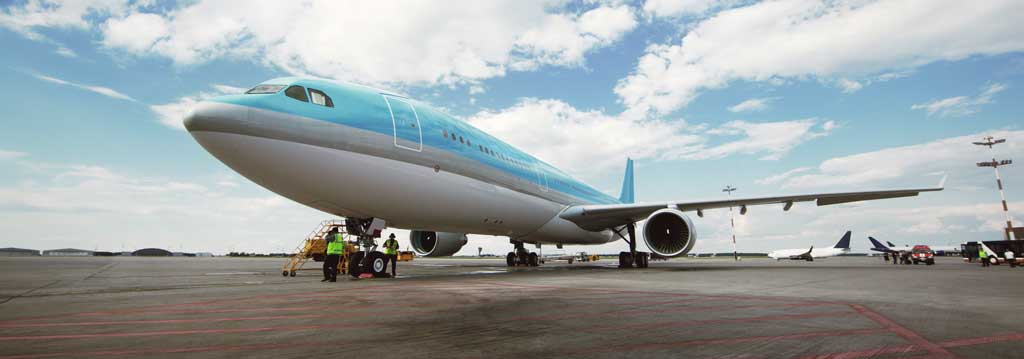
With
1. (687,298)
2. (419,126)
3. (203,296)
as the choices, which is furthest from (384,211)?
(687,298)

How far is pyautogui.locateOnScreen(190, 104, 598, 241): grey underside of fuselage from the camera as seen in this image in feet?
24.5

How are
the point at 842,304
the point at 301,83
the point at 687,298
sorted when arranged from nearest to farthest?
the point at 842,304 → the point at 687,298 → the point at 301,83

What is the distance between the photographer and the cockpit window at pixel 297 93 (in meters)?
8.19

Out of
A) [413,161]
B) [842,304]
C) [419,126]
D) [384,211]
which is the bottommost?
[842,304]

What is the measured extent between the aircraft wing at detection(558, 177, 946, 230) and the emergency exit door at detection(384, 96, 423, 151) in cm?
799

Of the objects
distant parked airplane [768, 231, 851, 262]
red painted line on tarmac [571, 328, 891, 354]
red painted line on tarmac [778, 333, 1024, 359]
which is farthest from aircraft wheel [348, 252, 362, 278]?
distant parked airplane [768, 231, 851, 262]

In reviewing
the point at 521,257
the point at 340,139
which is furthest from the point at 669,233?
the point at 340,139

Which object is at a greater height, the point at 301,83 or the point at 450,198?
the point at 301,83

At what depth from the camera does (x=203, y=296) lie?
675 cm

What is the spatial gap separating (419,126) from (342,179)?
2.13m

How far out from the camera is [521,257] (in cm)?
2031

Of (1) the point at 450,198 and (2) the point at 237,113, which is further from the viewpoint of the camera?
(1) the point at 450,198

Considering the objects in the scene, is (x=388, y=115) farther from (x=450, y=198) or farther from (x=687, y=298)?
(x=687, y=298)

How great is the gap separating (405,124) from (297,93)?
2.09m
